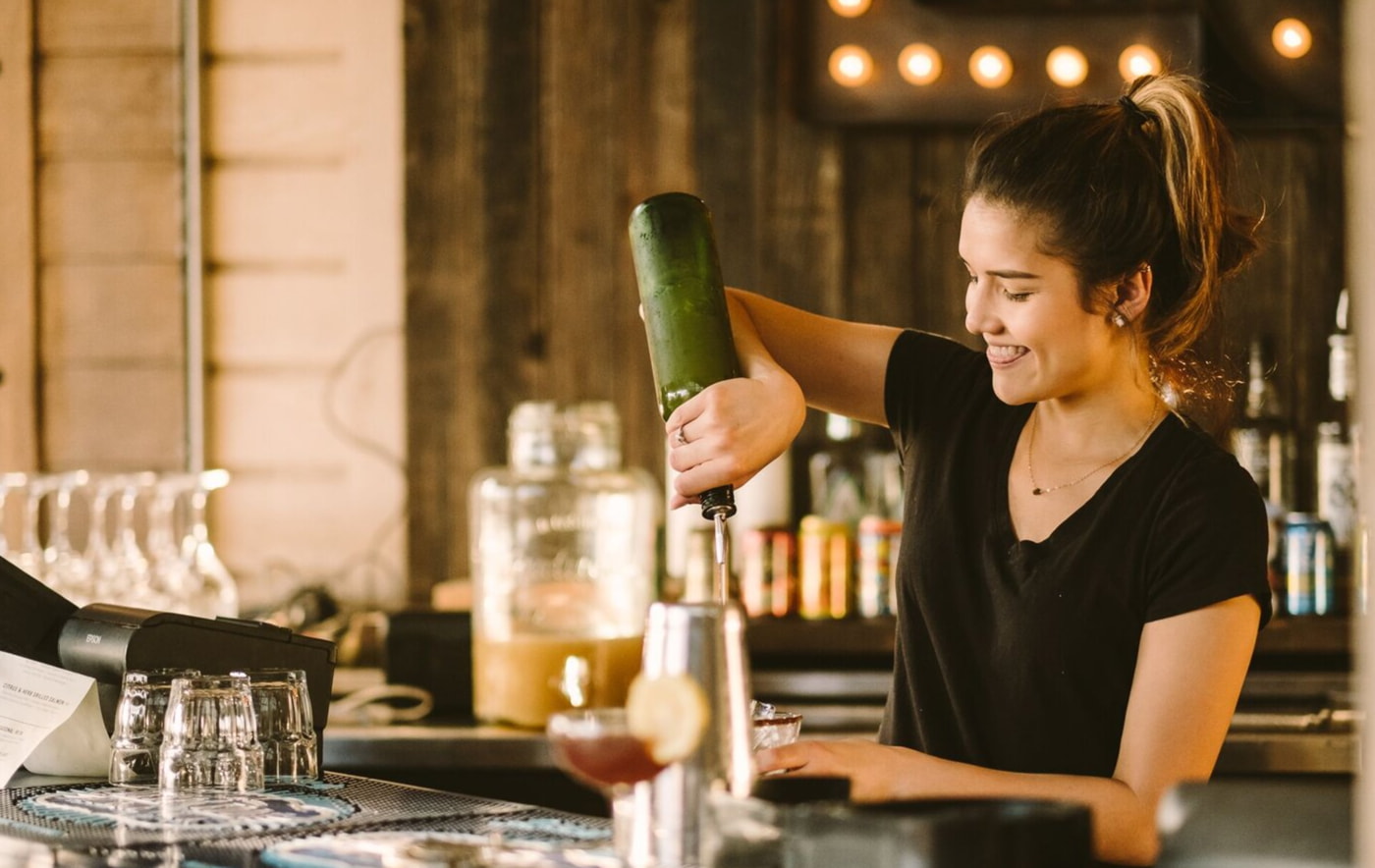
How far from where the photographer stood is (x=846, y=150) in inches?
133

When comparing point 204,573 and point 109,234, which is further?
point 109,234

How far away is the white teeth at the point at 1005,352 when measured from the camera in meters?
1.56

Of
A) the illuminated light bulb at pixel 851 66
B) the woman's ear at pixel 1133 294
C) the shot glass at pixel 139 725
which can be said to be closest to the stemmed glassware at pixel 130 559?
the shot glass at pixel 139 725

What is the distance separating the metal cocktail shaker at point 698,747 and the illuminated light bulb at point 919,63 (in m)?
2.22

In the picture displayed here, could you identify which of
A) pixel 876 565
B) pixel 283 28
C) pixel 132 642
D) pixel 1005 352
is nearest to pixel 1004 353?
pixel 1005 352

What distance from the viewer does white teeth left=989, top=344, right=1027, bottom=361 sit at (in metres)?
1.56

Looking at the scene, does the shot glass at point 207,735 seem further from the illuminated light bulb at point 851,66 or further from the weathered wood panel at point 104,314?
the weathered wood panel at point 104,314

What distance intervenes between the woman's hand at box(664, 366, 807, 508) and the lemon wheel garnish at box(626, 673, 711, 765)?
1.10ft

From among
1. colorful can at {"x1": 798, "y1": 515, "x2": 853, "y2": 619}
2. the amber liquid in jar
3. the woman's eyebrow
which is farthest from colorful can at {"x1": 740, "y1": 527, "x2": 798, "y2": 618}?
the woman's eyebrow

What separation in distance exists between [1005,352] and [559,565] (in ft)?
5.85

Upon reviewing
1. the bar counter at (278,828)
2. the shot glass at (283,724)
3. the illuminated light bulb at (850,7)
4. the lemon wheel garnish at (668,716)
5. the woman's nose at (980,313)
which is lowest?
the bar counter at (278,828)

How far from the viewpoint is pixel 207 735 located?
158 centimetres

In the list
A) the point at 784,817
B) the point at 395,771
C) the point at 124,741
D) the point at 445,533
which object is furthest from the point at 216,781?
the point at 445,533

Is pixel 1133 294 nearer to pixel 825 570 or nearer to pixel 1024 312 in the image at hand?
pixel 1024 312
